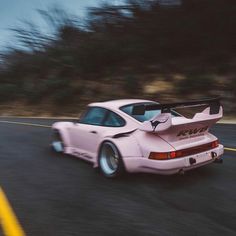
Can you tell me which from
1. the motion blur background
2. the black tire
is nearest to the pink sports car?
the black tire

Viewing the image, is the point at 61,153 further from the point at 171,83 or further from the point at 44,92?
the point at 44,92

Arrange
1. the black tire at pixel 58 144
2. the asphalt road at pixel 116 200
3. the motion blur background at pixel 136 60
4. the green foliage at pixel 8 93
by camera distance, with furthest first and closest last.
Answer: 1. the green foliage at pixel 8 93
2. the motion blur background at pixel 136 60
3. the black tire at pixel 58 144
4. the asphalt road at pixel 116 200

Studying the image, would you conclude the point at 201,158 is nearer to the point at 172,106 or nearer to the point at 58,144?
the point at 172,106

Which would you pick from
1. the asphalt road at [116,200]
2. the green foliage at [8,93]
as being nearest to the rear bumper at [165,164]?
the asphalt road at [116,200]

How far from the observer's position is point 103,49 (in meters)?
26.2

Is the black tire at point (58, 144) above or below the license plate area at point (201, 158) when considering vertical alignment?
below

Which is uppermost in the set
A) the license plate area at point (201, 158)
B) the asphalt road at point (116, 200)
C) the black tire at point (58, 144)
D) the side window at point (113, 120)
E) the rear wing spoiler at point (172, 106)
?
the rear wing spoiler at point (172, 106)

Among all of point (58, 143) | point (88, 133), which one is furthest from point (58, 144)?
point (88, 133)

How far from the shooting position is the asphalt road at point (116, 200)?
469 cm

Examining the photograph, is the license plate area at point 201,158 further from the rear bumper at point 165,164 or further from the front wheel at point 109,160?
the front wheel at point 109,160

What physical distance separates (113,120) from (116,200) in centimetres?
187

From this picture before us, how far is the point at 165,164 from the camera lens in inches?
243

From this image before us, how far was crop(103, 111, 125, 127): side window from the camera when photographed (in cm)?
712

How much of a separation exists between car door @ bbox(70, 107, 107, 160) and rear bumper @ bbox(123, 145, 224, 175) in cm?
99
